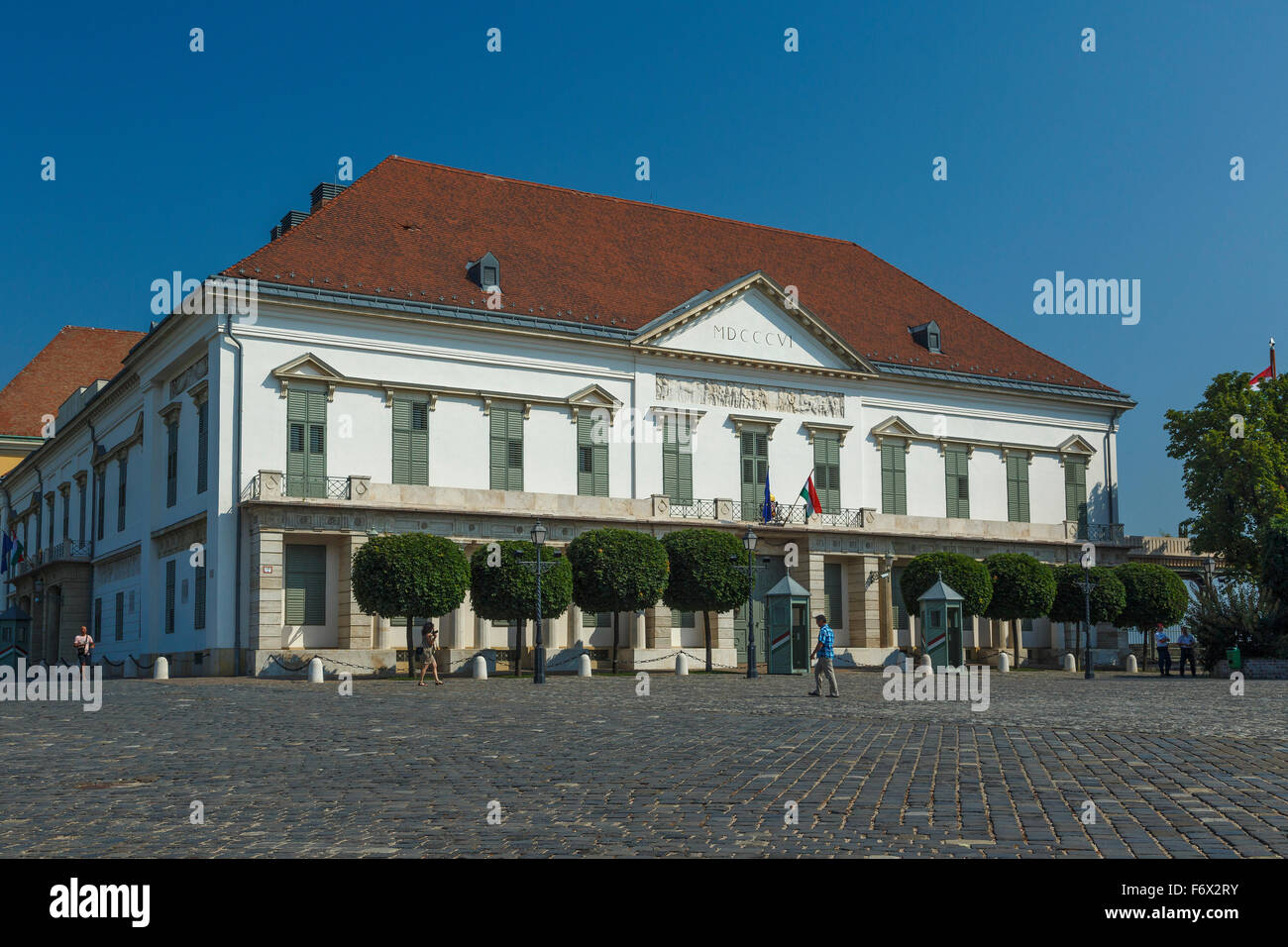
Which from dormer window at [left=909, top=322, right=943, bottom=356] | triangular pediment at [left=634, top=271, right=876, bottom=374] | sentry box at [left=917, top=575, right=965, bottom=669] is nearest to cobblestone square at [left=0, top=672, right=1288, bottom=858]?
sentry box at [left=917, top=575, right=965, bottom=669]

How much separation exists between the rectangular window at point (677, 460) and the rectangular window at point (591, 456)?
2.26m

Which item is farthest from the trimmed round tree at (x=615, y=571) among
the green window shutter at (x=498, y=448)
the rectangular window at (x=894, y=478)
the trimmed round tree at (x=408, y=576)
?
the rectangular window at (x=894, y=478)

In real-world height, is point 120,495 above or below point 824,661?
above

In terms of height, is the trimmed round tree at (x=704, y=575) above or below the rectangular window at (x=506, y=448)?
below

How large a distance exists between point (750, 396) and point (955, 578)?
9.81 metres

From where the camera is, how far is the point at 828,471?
163 ft

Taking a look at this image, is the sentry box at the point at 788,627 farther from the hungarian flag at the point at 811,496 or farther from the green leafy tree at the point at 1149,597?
the green leafy tree at the point at 1149,597

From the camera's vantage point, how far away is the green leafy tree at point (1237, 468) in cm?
5184

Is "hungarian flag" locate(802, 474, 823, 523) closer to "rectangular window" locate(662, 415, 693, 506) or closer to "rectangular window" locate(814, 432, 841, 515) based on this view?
"rectangular window" locate(814, 432, 841, 515)

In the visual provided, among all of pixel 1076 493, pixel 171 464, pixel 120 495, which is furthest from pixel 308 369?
pixel 1076 493

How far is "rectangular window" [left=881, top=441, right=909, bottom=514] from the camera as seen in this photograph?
50.8 meters

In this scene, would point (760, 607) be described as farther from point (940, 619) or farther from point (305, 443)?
point (305, 443)

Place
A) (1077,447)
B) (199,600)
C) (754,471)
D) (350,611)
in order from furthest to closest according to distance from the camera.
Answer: (1077,447), (754,471), (199,600), (350,611)
